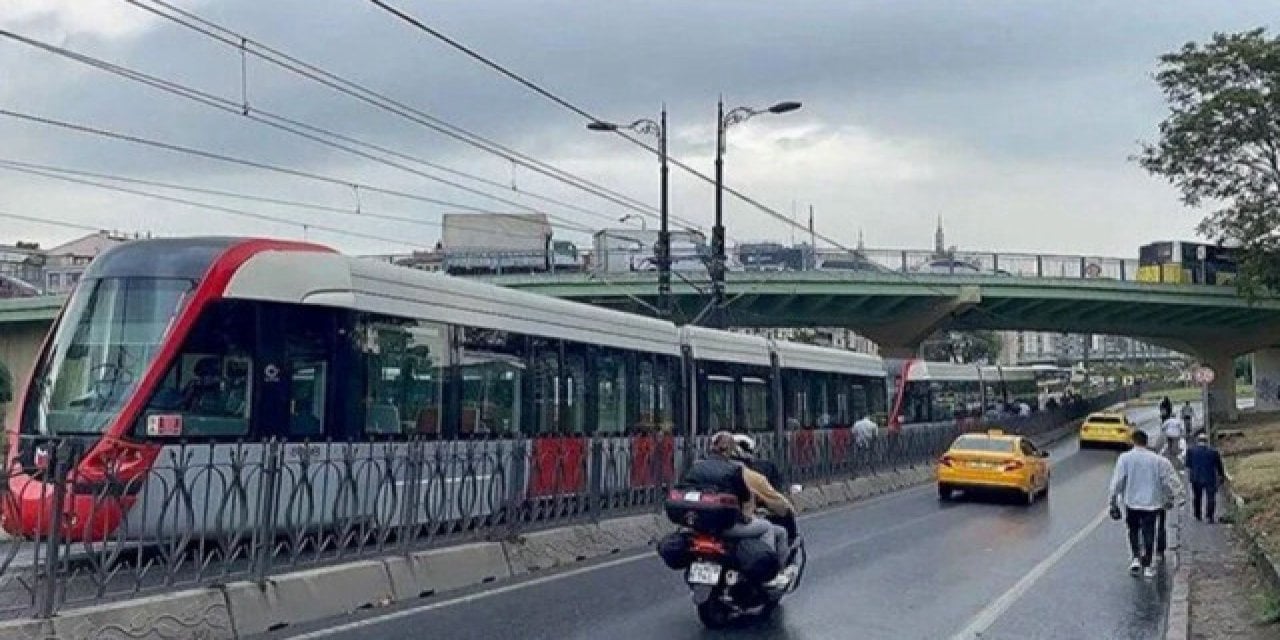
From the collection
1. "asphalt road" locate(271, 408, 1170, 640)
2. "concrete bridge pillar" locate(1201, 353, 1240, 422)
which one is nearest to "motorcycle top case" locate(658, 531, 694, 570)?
"asphalt road" locate(271, 408, 1170, 640)

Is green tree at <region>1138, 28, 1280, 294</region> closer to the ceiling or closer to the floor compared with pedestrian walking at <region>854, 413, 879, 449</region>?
closer to the ceiling

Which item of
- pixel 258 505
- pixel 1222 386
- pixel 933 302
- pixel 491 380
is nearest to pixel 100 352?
pixel 258 505

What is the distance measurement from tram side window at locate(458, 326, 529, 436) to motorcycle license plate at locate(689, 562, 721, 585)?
6791 millimetres

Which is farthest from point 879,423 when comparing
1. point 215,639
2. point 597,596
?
point 215,639

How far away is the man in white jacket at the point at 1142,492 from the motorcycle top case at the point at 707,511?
21.0ft

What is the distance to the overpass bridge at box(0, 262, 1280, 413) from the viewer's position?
48.9 meters

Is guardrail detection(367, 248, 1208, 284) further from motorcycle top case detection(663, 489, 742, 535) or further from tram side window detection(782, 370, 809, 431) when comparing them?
motorcycle top case detection(663, 489, 742, 535)

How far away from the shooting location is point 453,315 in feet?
53.5

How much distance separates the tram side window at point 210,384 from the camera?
12.6 m

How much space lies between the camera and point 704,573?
10.2 meters

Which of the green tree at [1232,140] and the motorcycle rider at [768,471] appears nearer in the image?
the motorcycle rider at [768,471]

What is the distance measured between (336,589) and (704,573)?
121 inches

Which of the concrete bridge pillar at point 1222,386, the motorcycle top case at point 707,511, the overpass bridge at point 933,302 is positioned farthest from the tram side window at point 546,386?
the concrete bridge pillar at point 1222,386

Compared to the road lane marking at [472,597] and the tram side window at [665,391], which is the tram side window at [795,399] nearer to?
the tram side window at [665,391]
